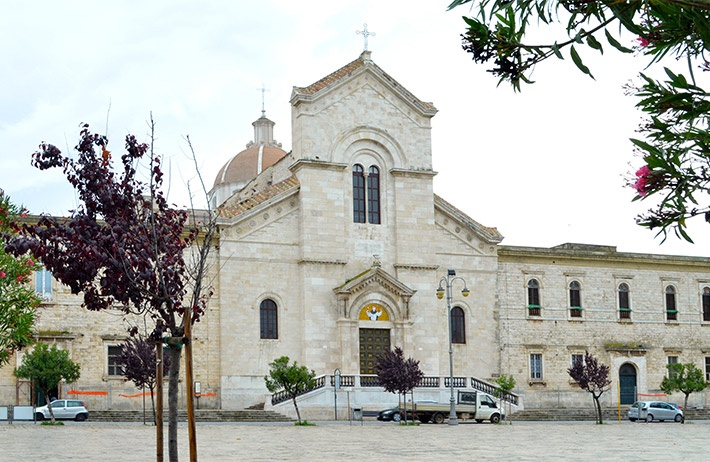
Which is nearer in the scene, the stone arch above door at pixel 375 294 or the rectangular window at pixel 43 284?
the rectangular window at pixel 43 284

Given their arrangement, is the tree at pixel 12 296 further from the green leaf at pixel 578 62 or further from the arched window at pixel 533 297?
the arched window at pixel 533 297

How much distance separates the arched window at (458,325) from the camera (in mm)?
45875

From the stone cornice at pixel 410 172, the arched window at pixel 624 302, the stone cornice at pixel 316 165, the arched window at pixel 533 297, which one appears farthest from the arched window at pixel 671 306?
the stone cornice at pixel 316 165

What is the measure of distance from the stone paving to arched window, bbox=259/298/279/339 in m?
10.4

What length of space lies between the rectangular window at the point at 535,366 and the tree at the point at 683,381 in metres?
5.94

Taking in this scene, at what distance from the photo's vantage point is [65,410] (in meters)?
37.9

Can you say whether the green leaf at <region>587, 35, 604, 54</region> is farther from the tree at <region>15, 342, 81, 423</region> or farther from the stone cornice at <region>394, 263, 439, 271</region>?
the stone cornice at <region>394, 263, 439, 271</region>

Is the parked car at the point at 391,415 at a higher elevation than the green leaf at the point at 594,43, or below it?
below

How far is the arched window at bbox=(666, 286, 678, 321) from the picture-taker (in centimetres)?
5128

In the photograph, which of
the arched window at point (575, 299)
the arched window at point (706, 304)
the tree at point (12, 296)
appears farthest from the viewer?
the arched window at point (706, 304)

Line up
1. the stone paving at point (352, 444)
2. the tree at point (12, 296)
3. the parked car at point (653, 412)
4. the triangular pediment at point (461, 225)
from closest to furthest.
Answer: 1. the stone paving at point (352, 444)
2. the tree at point (12, 296)
3. the parked car at point (653, 412)
4. the triangular pediment at point (461, 225)

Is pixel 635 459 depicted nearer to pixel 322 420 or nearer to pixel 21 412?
pixel 322 420

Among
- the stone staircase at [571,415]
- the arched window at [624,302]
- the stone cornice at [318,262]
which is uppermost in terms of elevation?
the stone cornice at [318,262]

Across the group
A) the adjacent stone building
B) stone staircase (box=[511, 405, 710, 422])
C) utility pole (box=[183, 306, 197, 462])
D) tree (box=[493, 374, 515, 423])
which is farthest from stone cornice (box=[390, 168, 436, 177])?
utility pole (box=[183, 306, 197, 462])
